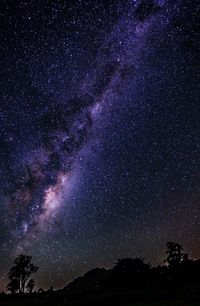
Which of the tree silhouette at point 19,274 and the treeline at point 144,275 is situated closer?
the treeline at point 144,275

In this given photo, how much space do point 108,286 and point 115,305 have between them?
60.3ft

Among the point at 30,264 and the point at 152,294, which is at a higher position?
the point at 30,264

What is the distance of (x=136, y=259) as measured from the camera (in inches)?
2367

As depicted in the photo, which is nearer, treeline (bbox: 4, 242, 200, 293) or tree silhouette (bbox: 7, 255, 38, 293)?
treeline (bbox: 4, 242, 200, 293)

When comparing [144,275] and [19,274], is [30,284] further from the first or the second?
[144,275]

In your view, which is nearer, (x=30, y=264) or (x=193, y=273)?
(x=193, y=273)

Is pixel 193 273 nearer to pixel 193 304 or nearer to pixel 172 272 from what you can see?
pixel 172 272

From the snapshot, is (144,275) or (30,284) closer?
(144,275)

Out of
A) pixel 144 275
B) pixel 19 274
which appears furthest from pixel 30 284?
pixel 144 275

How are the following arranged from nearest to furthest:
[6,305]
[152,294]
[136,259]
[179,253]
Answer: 1. [152,294]
2. [6,305]
3. [136,259]
4. [179,253]

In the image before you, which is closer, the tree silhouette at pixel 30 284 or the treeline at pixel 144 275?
the treeline at pixel 144 275

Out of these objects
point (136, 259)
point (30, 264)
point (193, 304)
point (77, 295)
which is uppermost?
point (30, 264)

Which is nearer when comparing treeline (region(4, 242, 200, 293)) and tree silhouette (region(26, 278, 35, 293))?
treeline (region(4, 242, 200, 293))

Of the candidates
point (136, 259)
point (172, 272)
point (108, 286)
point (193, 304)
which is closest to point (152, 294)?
point (193, 304)
